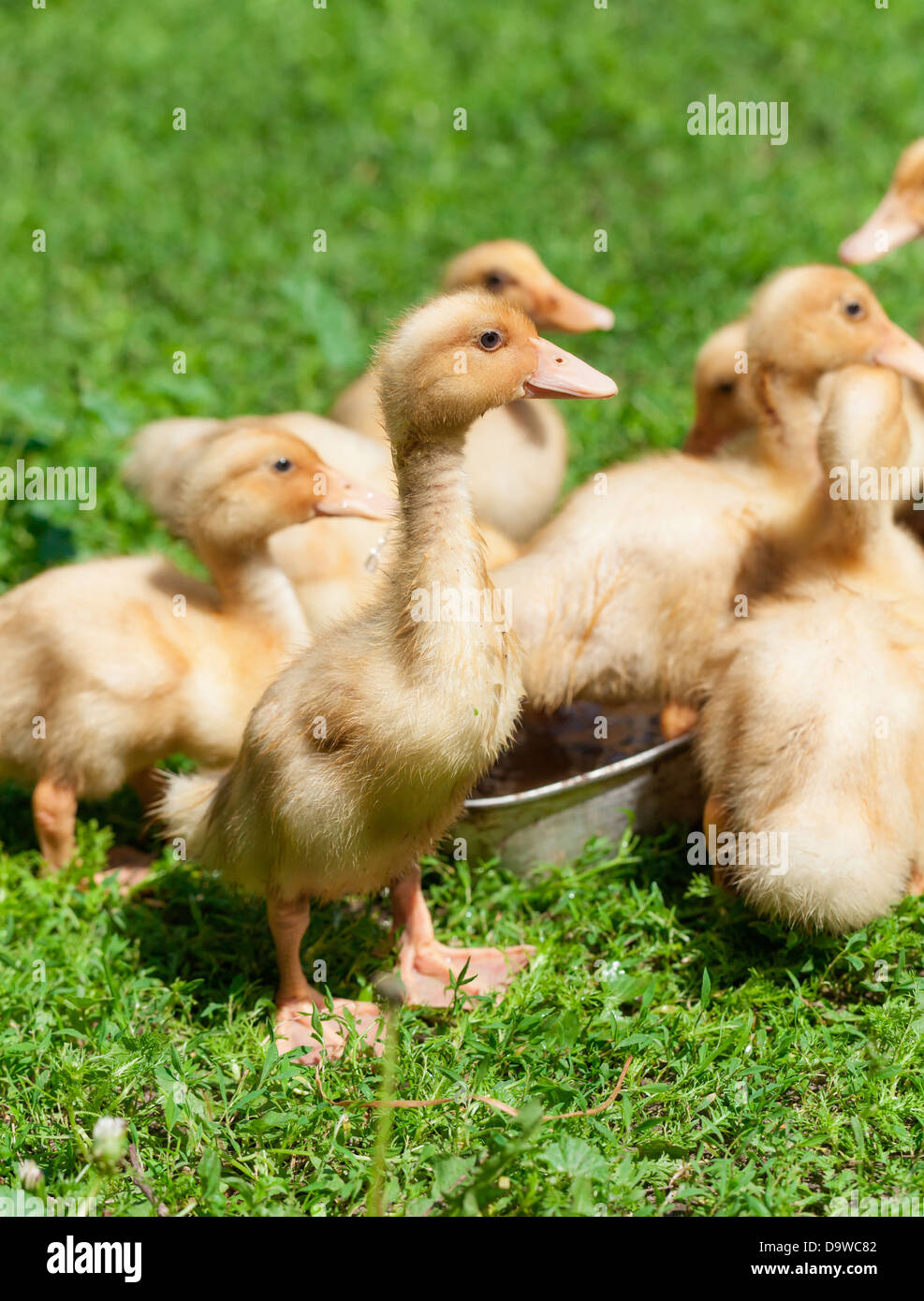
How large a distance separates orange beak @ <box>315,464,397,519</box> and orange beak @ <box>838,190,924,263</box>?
2.29 meters

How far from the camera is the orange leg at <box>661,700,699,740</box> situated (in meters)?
4.27

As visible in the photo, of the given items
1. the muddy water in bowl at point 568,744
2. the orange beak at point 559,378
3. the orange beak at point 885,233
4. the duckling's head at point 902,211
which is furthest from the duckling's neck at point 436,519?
the duckling's head at point 902,211

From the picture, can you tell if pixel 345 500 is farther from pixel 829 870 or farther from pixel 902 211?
pixel 902 211

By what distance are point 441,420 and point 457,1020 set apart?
1535 millimetres

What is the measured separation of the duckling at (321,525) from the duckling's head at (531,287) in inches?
35.2

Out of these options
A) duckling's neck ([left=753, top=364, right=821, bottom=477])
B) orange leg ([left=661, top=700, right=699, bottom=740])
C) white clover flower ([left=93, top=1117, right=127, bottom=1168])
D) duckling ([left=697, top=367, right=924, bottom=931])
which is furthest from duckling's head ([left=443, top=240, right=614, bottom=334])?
white clover flower ([left=93, top=1117, right=127, bottom=1168])

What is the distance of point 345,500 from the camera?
4262mm

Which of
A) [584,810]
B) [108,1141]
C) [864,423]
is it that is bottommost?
[108,1141]

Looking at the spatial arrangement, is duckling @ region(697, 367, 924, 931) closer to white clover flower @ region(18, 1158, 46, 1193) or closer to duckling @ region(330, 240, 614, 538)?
duckling @ region(330, 240, 614, 538)

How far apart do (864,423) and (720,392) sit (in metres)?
1.22

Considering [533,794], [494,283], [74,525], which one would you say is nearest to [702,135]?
[494,283]

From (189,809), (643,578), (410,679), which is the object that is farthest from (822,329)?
(189,809)

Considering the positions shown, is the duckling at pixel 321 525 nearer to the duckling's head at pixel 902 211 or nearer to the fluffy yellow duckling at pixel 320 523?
the fluffy yellow duckling at pixel 320 523

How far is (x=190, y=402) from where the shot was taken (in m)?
6.27
